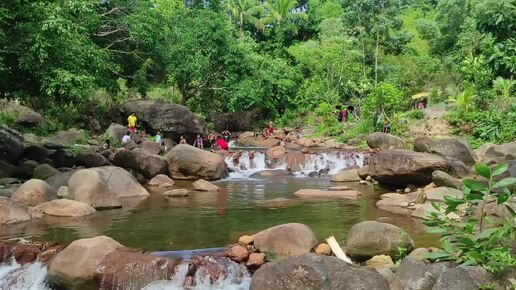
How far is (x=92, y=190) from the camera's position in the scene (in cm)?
1262

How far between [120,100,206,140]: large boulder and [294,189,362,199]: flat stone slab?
12.9 meters

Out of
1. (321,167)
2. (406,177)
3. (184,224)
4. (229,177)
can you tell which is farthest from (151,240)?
(321,167)

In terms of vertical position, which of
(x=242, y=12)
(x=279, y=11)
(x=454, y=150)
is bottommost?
(x=454, y=150)

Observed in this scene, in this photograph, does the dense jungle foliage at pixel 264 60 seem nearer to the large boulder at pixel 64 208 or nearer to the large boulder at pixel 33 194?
the large boulder at pixel 33 194

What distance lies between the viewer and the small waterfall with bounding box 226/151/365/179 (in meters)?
21.2

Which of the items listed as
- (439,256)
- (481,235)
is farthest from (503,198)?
(439,256)

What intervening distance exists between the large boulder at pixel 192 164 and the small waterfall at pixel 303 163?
2.24 metres

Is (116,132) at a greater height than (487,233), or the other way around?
(116,132)

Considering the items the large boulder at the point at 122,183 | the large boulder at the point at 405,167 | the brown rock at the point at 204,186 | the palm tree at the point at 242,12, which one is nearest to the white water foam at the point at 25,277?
the large boulder at the point at 122,183

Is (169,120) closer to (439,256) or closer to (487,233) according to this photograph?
(439,256)

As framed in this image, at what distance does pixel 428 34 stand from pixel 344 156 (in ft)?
79.6

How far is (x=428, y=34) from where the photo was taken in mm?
41594

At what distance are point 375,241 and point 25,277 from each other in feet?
18.1

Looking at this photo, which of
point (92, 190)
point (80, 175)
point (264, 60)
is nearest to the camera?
point (92, 190)
